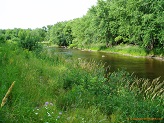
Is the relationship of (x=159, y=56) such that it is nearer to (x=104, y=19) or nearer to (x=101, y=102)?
(x=104, y=19)

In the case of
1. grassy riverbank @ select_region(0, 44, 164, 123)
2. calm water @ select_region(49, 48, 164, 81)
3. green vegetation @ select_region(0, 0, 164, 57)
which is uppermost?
green vegetation @ select_region(0, 0, 164, 57)

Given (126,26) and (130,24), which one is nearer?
(130,24)

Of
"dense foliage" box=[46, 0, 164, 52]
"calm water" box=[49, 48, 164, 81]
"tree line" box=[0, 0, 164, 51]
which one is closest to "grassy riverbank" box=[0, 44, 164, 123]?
"calm water" box=[49, 48, 164, 81]

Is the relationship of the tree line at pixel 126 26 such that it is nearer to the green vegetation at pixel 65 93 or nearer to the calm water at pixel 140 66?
the calm water at pixel 140 66

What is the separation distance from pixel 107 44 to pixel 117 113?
182 ft

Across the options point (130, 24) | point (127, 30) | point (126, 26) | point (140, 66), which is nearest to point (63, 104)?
point (140, 66)

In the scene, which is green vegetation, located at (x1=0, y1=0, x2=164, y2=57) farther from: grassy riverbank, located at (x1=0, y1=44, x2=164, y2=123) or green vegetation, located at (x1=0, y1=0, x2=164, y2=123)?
grassy riverbank, located at (x1=0, y1=44, x2=164, y2=123)

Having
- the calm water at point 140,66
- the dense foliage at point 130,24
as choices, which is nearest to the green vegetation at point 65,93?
the calm water at point 140,66

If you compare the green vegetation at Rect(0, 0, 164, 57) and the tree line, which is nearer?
the green vegetation at Rect(0, 0, 164, 57)

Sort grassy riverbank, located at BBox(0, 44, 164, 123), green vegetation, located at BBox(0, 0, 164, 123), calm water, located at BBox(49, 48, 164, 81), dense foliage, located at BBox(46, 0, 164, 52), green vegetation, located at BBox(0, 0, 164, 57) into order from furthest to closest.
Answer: dense foliage, located at BBox(46, 0, 164, 52)
green vegetation, located at BBox(0, 0, 164, 57)
calm water, located at BBox(49, 48, 164, 81)
green vegetation, located at BBox(0, 0, 164, 123)
grassy riverbank, located at BBox(0, 44, 164, 123)

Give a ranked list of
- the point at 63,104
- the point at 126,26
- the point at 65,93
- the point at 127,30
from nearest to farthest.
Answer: the point at 63,104, the point at 65,93, the point at 127,30, the point at 126,26

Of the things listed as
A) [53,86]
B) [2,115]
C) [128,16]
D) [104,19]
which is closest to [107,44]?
[104,19]

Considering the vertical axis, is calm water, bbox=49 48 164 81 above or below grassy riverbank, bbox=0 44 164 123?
below

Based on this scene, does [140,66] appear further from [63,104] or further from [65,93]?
[63,104]
